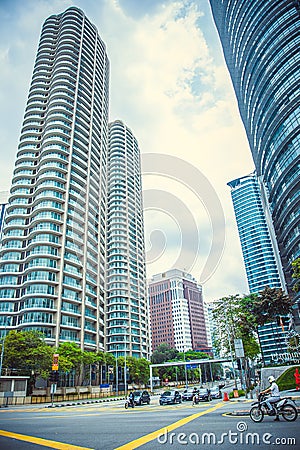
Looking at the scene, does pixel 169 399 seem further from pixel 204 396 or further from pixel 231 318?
pixel 231 318

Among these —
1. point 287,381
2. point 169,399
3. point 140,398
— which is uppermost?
point 287,381

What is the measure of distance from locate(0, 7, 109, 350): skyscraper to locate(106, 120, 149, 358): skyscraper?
15.1m

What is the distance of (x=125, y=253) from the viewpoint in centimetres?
10406

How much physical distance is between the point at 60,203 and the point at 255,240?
122031mm

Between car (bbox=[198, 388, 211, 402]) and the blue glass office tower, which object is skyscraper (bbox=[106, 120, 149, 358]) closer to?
car (bbox=[198, 388, 211, 402])

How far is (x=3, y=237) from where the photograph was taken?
66.6 meters

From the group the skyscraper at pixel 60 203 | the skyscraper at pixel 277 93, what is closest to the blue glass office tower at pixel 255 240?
the skyscraper at pixel 277 93

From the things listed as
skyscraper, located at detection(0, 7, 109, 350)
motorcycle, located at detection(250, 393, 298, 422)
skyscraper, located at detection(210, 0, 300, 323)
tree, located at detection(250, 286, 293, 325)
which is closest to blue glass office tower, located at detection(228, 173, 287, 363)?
skyscraper, located at detection(210, 0, 300, 323)

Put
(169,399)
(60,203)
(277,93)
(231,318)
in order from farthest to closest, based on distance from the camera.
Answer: (60,203), (277,93), (231,318), (169,399)

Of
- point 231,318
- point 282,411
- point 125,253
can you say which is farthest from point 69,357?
point 125,253

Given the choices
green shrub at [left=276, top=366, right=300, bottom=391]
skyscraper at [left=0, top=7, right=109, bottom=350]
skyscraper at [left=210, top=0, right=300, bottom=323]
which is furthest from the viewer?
skyscraper at [left=0, top=7, right=109, bottom=350]

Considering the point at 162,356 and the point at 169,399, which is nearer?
the point at 169,399

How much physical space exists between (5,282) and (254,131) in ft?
216

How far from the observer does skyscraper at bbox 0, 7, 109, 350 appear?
60.7m
